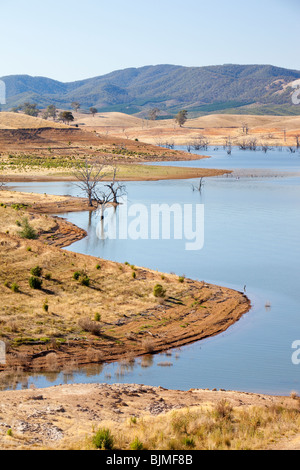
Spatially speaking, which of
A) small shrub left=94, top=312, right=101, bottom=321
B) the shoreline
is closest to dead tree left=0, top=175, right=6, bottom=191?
the shoreline

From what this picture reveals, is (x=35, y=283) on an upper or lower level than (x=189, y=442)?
upper

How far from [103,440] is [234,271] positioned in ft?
78.8

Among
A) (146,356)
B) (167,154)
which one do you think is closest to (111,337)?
(146,356)

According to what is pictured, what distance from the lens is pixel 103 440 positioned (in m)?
13.8

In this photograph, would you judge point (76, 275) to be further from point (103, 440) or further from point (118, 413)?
point (103, 440)

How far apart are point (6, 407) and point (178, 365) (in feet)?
25.5

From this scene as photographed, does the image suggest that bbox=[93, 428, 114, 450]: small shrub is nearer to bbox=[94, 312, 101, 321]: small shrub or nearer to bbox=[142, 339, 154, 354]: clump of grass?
bbox=[142, 339, 154, 354]: clump of grass

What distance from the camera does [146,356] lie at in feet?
76.7

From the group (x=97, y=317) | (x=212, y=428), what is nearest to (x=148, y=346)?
(x=97, y=317)

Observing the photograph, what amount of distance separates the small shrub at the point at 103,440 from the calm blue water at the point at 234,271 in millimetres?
6650

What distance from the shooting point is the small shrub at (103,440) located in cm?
1377

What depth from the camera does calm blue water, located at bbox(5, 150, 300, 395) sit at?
21516 millimetres

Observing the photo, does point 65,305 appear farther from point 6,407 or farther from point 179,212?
point 179,212

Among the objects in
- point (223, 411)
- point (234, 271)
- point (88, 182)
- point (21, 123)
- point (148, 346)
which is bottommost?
point (148, 346)
